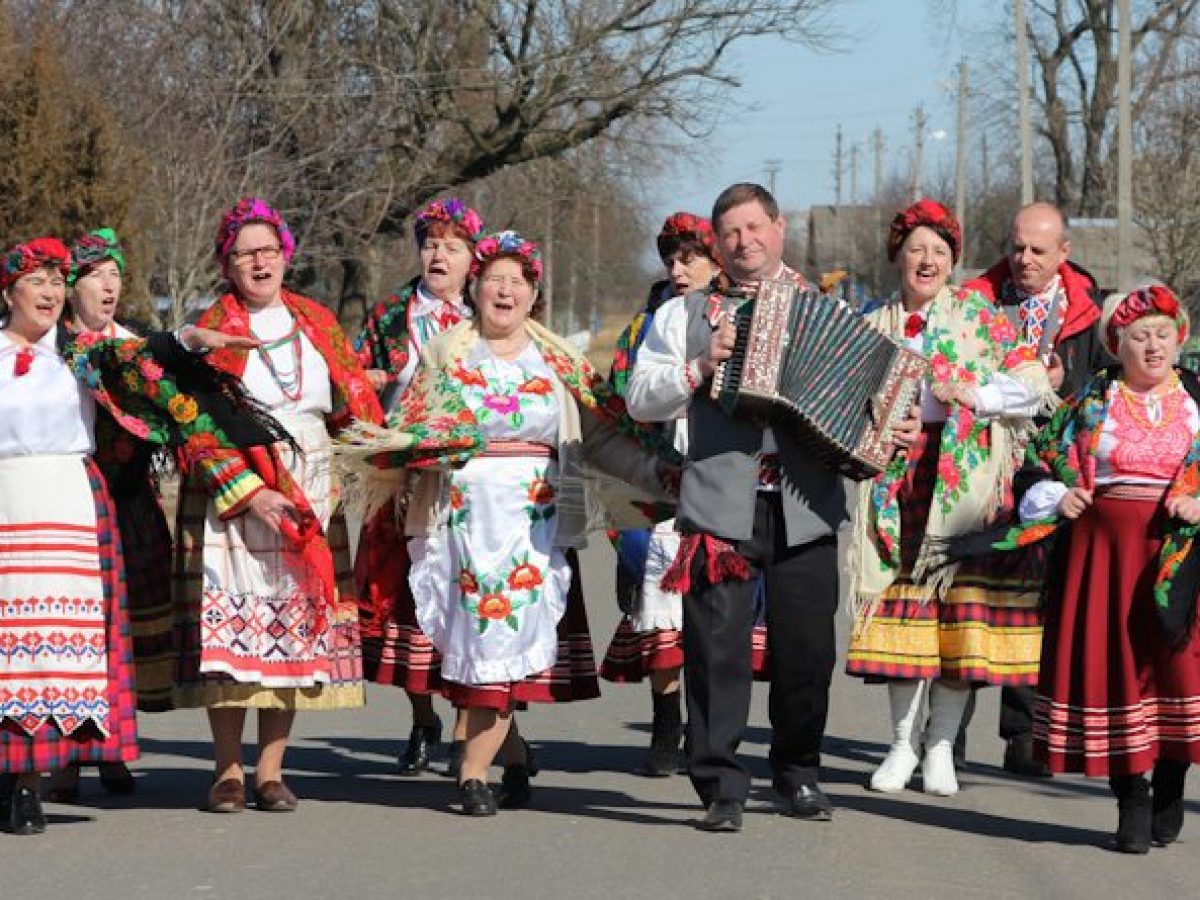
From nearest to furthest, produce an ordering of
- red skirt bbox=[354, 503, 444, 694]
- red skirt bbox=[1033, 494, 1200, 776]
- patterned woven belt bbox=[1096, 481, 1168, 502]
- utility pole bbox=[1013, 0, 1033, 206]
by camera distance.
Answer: red skirt bbox=[1033, 494, 1200, 776]
patterned woven belt bbox=[1096, 481, 1168, 502]
red skirt bbox=[354, 503, 444, 694]
utility pole bbox=[1013, 0, 1033, 206]

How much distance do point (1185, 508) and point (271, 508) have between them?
104 inches

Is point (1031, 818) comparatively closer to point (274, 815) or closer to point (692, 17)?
point (274, 815)

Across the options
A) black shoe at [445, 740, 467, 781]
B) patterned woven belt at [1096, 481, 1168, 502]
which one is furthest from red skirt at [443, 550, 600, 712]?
patterned woven belt at [1096, 481, 1168, 502]

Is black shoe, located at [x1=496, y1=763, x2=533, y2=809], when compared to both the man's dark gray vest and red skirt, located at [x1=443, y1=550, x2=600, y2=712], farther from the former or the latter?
the man's dark gray vest

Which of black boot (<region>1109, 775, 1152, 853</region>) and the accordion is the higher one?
the accordion

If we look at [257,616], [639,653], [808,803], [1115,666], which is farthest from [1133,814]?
[257,616]

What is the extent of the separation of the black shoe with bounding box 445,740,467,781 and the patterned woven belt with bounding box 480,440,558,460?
1037mm

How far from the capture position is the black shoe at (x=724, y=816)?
7.30 metres

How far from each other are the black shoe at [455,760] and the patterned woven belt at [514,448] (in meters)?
1.04

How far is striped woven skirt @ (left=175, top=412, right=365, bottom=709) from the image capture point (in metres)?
7.63

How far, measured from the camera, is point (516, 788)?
794cm

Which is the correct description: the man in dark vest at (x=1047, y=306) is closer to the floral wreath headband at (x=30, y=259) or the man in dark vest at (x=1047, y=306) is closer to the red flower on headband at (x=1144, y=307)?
the red flower on headband at (x=1144, y=307)

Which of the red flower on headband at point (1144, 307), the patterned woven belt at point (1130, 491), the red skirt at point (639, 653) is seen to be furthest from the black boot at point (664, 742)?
the red flower on headband at point (1144, 307)

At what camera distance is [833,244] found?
333 ft
